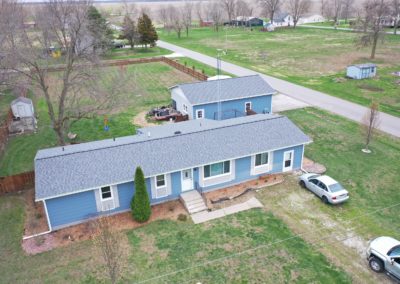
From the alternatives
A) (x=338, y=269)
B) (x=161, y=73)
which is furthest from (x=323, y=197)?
(x=161, y=73)

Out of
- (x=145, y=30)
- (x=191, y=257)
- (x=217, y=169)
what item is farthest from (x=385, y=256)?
(x=145, y=30)

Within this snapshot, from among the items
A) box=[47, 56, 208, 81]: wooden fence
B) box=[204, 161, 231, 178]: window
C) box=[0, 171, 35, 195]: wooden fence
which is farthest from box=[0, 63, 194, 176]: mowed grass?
box=[204, 161, 231, 178]: window

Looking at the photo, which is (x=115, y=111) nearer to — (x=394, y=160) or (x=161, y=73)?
(x=161, y=73)

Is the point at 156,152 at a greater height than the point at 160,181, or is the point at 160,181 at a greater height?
the point at 156,152

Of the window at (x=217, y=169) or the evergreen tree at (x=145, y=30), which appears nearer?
the window at (x=217, y=169)

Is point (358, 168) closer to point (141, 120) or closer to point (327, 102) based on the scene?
point (327, 102)

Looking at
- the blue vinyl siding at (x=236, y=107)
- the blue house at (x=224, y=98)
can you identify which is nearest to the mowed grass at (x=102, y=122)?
the blue house at (x=224, y=98)

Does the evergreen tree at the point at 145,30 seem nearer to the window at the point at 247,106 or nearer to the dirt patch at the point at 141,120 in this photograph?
the dirt patch at the point at 141,120
